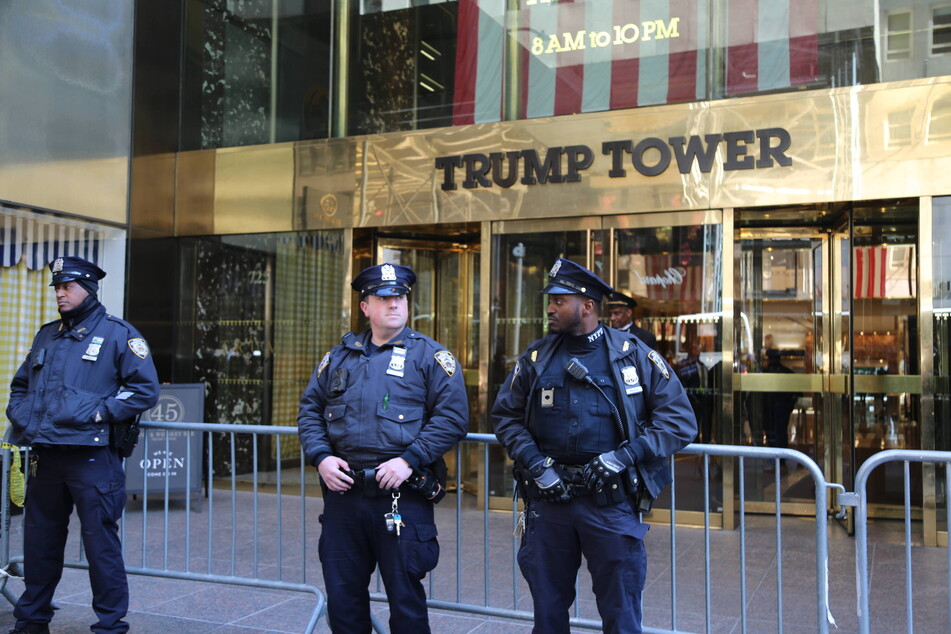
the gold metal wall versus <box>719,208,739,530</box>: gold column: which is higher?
the gold metal wall

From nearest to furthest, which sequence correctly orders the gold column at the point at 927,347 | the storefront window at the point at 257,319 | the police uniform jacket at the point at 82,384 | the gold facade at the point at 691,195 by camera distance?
the police uniform jacket at the point at 82,384, the gold column at the point at 927,347, the gold facade at the point at 691,195, the storefront window at the point at 257,319

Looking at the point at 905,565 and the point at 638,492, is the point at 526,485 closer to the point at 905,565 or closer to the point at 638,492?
the point at 638,492

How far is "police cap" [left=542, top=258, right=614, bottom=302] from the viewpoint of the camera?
12.4 feet

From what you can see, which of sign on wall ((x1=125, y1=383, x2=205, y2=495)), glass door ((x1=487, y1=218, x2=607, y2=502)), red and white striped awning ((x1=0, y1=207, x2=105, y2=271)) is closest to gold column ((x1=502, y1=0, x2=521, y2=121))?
glass door ((x1=487, y1=218, x2=607, y2=502))

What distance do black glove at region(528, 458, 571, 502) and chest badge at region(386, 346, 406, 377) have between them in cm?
81

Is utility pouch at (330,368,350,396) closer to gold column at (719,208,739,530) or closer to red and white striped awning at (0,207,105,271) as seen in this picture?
gold column at (719,208,739,530)

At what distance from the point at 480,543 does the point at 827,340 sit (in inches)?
171

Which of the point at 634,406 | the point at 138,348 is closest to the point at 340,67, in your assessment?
the point at 138,348

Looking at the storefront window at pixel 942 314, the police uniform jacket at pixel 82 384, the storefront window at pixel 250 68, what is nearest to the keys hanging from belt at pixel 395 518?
the police uniform jacket at pixel 82 384

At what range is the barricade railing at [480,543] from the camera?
4145 millimetres

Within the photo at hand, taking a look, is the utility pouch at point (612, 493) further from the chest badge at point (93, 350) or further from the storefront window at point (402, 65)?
the storefront window at point (402, 65)

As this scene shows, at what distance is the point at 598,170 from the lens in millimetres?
8602

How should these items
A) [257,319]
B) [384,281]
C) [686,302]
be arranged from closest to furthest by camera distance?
[384,281] < [686,302] < [257,319]

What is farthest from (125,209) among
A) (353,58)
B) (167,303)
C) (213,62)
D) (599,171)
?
(599,171)
